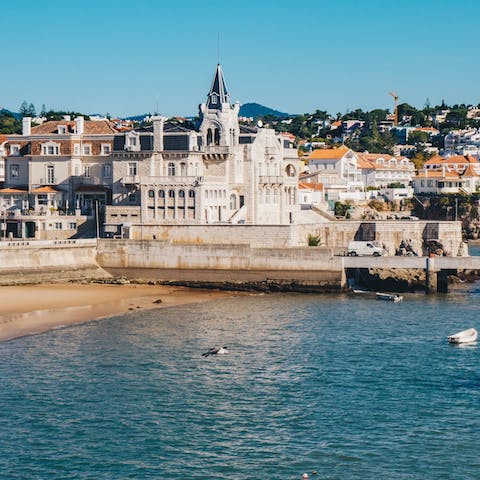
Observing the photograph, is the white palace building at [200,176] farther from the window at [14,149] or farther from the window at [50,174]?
the window at [14,149]

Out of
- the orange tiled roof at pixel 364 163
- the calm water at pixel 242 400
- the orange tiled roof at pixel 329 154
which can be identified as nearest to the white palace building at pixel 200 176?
the calm water at pixel 242 400

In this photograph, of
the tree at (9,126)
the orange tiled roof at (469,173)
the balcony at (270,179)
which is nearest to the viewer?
the balcony at (270,179)

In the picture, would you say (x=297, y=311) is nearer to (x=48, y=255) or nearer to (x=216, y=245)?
(x=216, y=245)

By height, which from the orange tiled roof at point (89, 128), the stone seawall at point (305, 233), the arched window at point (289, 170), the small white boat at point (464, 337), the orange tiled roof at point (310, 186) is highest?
the orange tiled roof at point (89, 128)

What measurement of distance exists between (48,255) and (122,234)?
23.9 ft

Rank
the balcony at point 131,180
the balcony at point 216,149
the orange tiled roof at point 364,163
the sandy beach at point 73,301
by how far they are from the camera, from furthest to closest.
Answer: the orange tiled roof at point 364,163 < the balcony at point 216,149 < the balcony at point 131,180 < the sandy beach at point 73,301

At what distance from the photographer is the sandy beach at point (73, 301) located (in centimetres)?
5603

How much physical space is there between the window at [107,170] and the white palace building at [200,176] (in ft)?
5.20

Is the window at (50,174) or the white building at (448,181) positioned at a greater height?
the white building at (448,181)

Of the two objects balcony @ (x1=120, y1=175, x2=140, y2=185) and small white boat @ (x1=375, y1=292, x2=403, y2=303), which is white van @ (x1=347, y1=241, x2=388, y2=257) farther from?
balcony @ (x1=120, y1=175, x2=140, y2=185)

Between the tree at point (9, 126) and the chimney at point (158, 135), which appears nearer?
the chimney at point (158, 135)

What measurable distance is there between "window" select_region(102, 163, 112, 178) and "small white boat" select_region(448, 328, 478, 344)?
38358mm

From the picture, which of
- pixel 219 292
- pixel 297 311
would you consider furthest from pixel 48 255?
pixel 297 311

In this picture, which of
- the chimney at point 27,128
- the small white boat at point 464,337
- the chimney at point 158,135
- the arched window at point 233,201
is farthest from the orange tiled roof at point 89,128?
the small white boat at point 464,337
